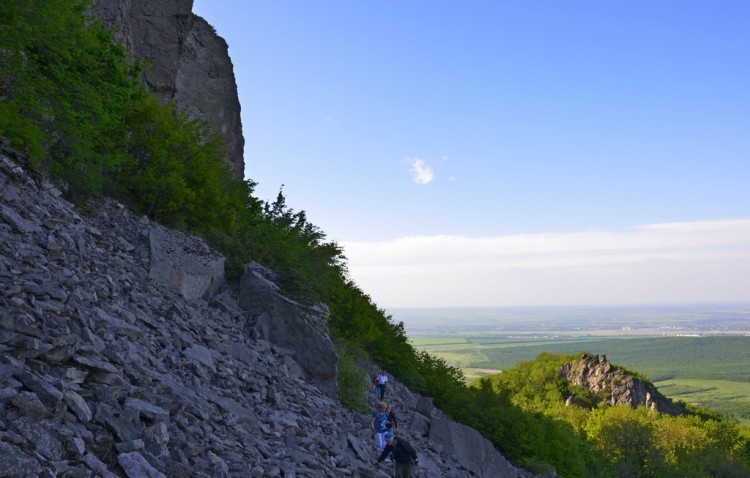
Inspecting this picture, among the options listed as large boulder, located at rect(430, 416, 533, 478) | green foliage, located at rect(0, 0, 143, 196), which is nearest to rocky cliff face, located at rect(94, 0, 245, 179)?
green foliage, located at rect(0, 0, 143, 196)

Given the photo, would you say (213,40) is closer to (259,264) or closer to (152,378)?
(259,264)

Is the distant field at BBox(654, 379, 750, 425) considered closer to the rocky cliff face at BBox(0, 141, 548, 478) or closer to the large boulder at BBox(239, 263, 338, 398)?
the large boulder at BBox(239, 263, 338, 398)

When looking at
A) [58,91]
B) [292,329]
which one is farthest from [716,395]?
[58,91]

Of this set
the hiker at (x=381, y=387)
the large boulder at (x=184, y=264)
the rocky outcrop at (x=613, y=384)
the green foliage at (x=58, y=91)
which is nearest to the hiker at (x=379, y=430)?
the large boulder at (x=184, y=264)

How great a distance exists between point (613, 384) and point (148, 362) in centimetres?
9999

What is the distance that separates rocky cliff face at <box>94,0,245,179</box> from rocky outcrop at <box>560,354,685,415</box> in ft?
259

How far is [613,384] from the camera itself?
308 ft

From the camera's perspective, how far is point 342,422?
14961 mm

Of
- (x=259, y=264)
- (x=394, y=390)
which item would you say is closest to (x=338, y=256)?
(x=394, y=390)

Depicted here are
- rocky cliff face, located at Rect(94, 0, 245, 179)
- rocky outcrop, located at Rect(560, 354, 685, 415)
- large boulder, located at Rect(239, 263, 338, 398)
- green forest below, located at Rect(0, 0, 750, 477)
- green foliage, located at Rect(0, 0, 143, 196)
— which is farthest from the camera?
rocky outcrop, located at Rect(560, 354, 685, 415)

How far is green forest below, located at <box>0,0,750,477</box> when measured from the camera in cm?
1551

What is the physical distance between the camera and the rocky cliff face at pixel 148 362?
612 cm

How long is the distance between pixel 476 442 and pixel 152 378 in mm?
20243

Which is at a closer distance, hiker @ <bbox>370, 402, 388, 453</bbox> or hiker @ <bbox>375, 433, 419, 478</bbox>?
hiker @ <bbox>375, 433, 419, 478</bbox>
